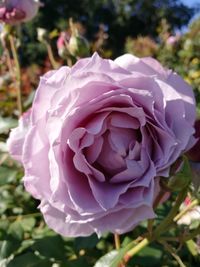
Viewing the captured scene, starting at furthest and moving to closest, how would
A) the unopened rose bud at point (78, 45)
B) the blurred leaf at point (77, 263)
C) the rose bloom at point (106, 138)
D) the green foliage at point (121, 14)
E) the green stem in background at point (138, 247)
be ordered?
the green foliage at point (121, 14) < the unopened rose bud at point (78, 45) < the blurred leaf at point (77, 263) < the green stem in background at point (138, 247) < the rose bloom at point (106, 138)

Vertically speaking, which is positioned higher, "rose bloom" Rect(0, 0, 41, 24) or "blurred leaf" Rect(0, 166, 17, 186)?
"rose bloom" Rect(0, 0, 41, 24)

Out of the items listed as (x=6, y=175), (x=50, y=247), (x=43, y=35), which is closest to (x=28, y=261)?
(x=50, y=247)

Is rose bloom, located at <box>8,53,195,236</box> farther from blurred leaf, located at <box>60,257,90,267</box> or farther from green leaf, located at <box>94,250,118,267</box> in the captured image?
blurred leaf, located at <box>60,257,90,267</box>

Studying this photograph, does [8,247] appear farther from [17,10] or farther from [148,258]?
[17,10]

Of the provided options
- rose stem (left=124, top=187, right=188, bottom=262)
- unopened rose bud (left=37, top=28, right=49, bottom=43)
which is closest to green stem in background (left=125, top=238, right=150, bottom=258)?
rose stem (left=124, top=187, right=188, bottom=262)

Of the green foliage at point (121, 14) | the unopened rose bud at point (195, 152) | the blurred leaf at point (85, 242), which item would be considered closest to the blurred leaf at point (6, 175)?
the blurred leaf at point (85, 242)

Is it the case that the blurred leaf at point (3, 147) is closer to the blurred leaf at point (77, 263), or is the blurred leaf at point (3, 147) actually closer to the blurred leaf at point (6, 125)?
the blurred leaf at point (6, 125)
